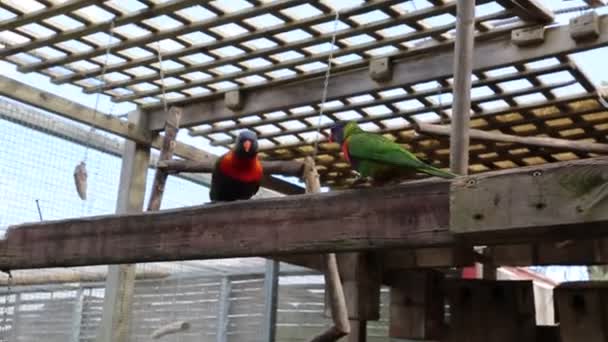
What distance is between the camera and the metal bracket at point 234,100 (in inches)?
173

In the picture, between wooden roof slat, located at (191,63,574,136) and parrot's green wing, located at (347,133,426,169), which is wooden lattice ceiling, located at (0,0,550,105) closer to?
wooden roof slat, located at (191,63,574,136)

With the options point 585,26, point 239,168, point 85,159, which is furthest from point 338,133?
point 85,159

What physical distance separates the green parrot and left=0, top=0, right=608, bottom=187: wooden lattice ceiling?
4.19ft

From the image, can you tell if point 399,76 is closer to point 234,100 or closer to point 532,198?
point 234,100

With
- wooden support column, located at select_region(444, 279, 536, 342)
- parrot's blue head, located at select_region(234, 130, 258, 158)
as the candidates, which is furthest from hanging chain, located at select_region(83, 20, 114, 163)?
wooden support column, located at select_region(444, 279, 536, 342)

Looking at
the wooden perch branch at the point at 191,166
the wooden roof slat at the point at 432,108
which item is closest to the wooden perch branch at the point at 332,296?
the wooden perch branch at the point at 191,166

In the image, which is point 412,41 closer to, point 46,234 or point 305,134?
point 305,134

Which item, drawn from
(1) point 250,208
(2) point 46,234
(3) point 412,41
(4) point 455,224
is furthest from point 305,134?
(4) point 455,224

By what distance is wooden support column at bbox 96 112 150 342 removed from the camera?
4.46 meters

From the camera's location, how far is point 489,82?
391 cm

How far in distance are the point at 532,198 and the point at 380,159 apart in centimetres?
65

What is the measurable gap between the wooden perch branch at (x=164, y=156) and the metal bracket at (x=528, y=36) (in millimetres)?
1778

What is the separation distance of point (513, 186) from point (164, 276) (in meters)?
4.05

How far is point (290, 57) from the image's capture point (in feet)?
13.3
